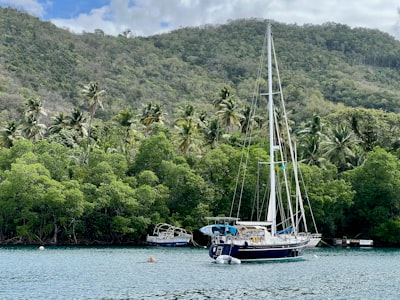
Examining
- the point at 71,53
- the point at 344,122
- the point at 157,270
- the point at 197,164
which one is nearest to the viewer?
the point at 157,270

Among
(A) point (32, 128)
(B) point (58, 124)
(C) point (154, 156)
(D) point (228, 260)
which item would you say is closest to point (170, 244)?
(C) point (154, 156)

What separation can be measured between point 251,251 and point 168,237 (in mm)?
27872

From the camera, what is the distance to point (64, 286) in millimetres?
40094

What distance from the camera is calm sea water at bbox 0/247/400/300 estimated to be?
37.5 metres

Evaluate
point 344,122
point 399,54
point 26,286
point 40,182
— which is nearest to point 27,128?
point 40,182

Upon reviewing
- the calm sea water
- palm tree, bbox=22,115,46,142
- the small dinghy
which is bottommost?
the calm sea water

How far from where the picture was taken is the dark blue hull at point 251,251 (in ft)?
174

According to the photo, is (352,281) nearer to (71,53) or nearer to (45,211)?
(45,211)

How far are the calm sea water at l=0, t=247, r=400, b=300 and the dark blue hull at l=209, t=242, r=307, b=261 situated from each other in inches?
31.2

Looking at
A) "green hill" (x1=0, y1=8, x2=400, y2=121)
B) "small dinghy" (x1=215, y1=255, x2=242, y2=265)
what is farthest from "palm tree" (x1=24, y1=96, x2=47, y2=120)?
"small dinghy" (x1=215, y1=255, x2=242, y2=265)

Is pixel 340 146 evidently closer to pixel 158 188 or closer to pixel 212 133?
pixel 212 133

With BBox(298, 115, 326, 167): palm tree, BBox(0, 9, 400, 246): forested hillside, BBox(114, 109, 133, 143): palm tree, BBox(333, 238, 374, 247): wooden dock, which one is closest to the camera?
BBox(0, 9, 400, 246): forested hillside

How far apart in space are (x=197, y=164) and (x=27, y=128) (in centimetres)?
2925

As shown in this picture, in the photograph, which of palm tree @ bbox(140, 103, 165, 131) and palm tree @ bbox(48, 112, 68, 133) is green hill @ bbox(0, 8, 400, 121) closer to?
palm tree @ bbox(48, 112, 68, 133)
